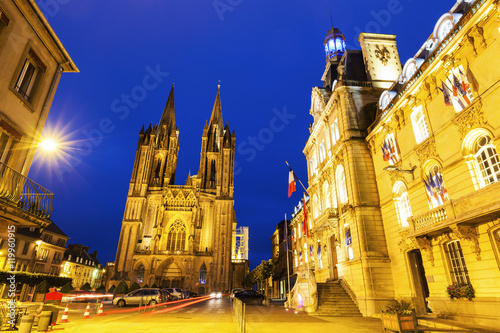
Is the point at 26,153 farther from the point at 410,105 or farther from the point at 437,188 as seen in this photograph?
the point at 410,105

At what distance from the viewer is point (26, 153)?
32.1ft

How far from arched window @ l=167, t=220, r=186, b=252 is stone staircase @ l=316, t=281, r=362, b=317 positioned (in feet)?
124

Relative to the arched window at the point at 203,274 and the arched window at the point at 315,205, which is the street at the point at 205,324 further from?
the arched window at the point at 203,274

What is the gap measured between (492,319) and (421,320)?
295cm

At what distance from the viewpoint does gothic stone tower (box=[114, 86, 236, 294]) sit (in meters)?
49.0

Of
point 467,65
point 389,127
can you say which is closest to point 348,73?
point 389,127

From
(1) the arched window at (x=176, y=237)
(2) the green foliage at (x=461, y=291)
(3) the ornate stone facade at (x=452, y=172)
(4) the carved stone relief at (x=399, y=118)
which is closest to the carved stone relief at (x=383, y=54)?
Answer: (3) the ornate stone facade at (x=452, y=172)

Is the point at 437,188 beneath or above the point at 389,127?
beneath

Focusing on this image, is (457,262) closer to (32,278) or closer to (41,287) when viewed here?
(32,278)

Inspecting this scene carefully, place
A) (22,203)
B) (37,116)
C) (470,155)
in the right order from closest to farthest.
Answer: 1. (22,203)
2. (37,116)
3. (470,155)

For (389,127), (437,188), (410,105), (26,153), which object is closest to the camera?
(26,153)

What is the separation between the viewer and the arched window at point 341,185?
70.5ft

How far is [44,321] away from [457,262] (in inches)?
671

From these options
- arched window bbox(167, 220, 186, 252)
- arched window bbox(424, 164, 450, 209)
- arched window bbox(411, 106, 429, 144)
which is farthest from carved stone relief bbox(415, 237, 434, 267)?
arched window bbox(167, 220, 186, 252)
